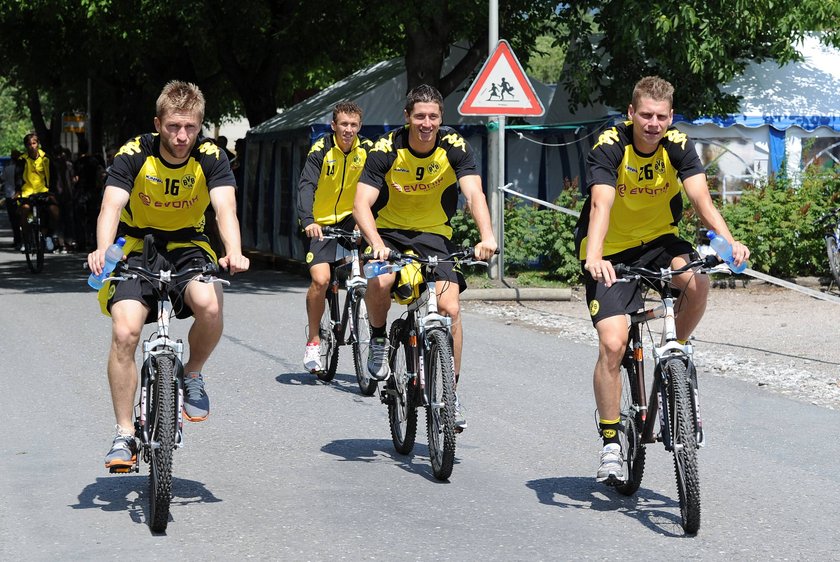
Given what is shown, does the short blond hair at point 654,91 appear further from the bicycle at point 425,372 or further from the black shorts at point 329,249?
the black shorts at point 329,249

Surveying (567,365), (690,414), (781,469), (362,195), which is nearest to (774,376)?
(567,365)

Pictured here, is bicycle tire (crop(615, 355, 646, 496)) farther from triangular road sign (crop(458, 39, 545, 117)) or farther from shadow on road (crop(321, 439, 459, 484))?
triangular road sign (crop(458, 39, 545, 117))

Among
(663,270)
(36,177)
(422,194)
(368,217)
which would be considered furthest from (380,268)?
(36,177)

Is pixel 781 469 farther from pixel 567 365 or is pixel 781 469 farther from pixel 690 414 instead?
pixel 567 365

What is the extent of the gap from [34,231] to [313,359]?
37.0 feet

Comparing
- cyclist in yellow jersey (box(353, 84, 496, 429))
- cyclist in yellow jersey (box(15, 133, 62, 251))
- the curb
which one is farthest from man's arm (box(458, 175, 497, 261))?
cyclist in yellow jersey (box(15, 133, 62, 251))

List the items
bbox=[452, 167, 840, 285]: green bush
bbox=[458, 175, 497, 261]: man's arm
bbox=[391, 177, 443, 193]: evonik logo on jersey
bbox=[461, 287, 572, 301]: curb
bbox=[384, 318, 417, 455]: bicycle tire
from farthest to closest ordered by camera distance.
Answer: bbox=[452, 167, 840, 285]: green bush → bbox=[461, 287, 572, 301]: curb → bbox=[391, 177, 443, 193]: evonik logo on jersey → bbox=[384, 318, 417, 455]: bicycle tire → bbox=[458, 175, 497, 261]: man's arm

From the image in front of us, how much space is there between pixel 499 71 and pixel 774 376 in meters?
5.92

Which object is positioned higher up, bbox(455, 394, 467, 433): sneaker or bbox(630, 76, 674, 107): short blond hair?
bbox(630, 76, 674, 107): short blond hair

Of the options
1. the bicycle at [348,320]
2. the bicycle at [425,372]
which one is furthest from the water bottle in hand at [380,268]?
the bicycle at [348,320]

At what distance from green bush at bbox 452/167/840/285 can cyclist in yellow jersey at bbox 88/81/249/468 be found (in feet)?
35.5

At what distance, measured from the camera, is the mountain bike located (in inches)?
Result: 642

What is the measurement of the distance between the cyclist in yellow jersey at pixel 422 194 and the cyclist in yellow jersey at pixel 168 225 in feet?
3.33

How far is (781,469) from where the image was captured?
23.5ft
